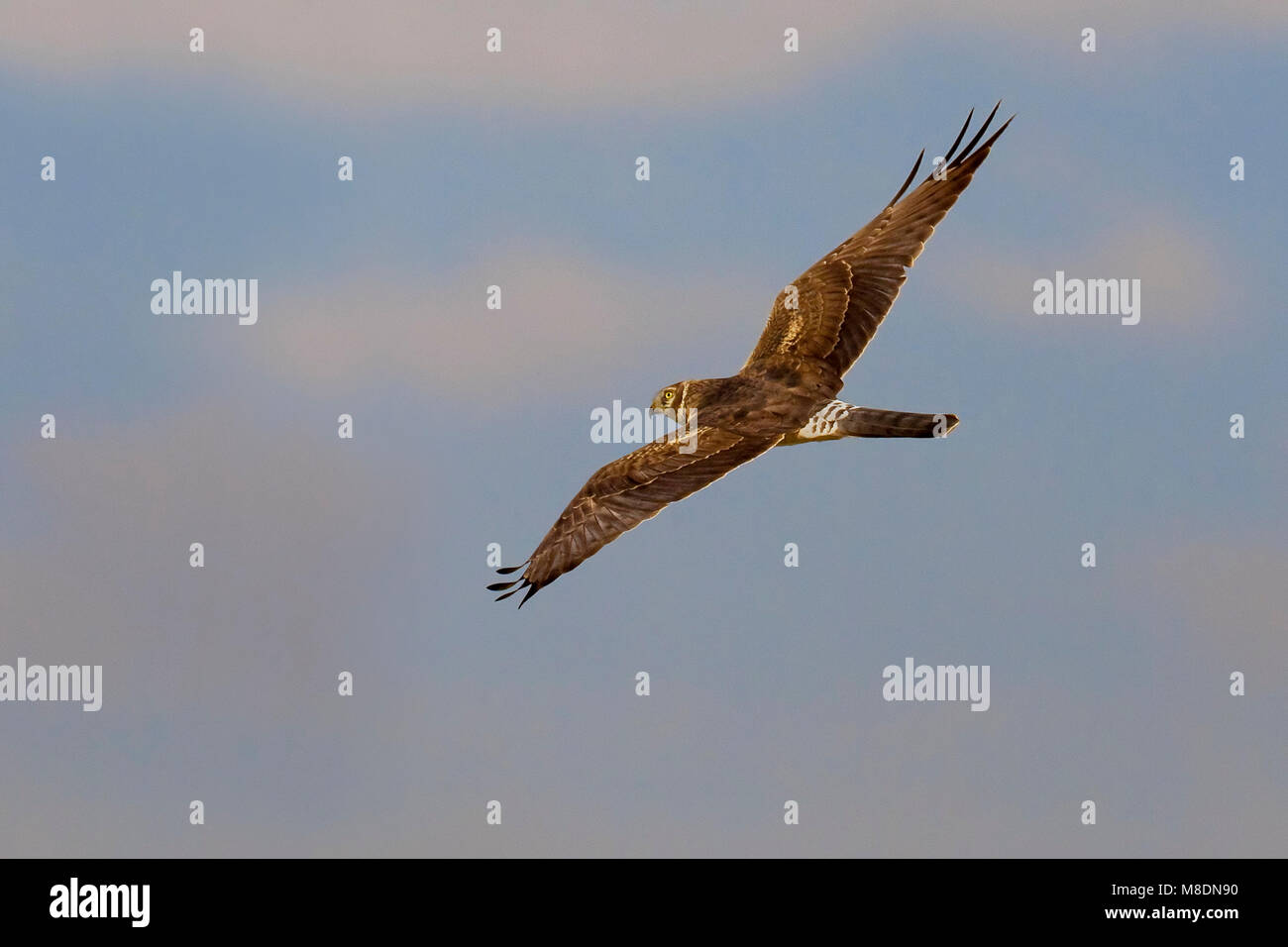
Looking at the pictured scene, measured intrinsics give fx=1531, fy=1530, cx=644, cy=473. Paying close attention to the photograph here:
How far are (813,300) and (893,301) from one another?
0.99 m

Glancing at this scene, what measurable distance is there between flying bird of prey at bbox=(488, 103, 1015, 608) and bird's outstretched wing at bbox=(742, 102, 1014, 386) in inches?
0.5

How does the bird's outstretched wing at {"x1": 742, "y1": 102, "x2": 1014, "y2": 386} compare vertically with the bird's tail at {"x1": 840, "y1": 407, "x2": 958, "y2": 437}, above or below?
above

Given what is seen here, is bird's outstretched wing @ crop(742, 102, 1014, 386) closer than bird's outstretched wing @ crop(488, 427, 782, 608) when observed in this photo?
No

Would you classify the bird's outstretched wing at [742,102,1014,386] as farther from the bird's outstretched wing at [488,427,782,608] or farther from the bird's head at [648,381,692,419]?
the bird's outstretched wing at [488,427,782,608]

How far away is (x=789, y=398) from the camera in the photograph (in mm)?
17578

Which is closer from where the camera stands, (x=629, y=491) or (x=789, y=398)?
(x=629, y=491)

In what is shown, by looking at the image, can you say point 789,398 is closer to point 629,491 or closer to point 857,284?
point 857,284

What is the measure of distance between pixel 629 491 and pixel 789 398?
2868 mm

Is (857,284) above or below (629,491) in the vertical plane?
above

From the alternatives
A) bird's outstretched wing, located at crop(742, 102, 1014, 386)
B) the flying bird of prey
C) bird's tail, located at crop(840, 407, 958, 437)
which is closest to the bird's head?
the flying bird of prey

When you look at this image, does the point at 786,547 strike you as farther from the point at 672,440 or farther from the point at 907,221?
the point at 907,221

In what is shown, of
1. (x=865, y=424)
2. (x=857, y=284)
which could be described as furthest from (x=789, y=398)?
(x=857, y=284)

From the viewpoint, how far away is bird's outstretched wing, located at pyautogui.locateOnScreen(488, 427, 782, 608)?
15.1m
